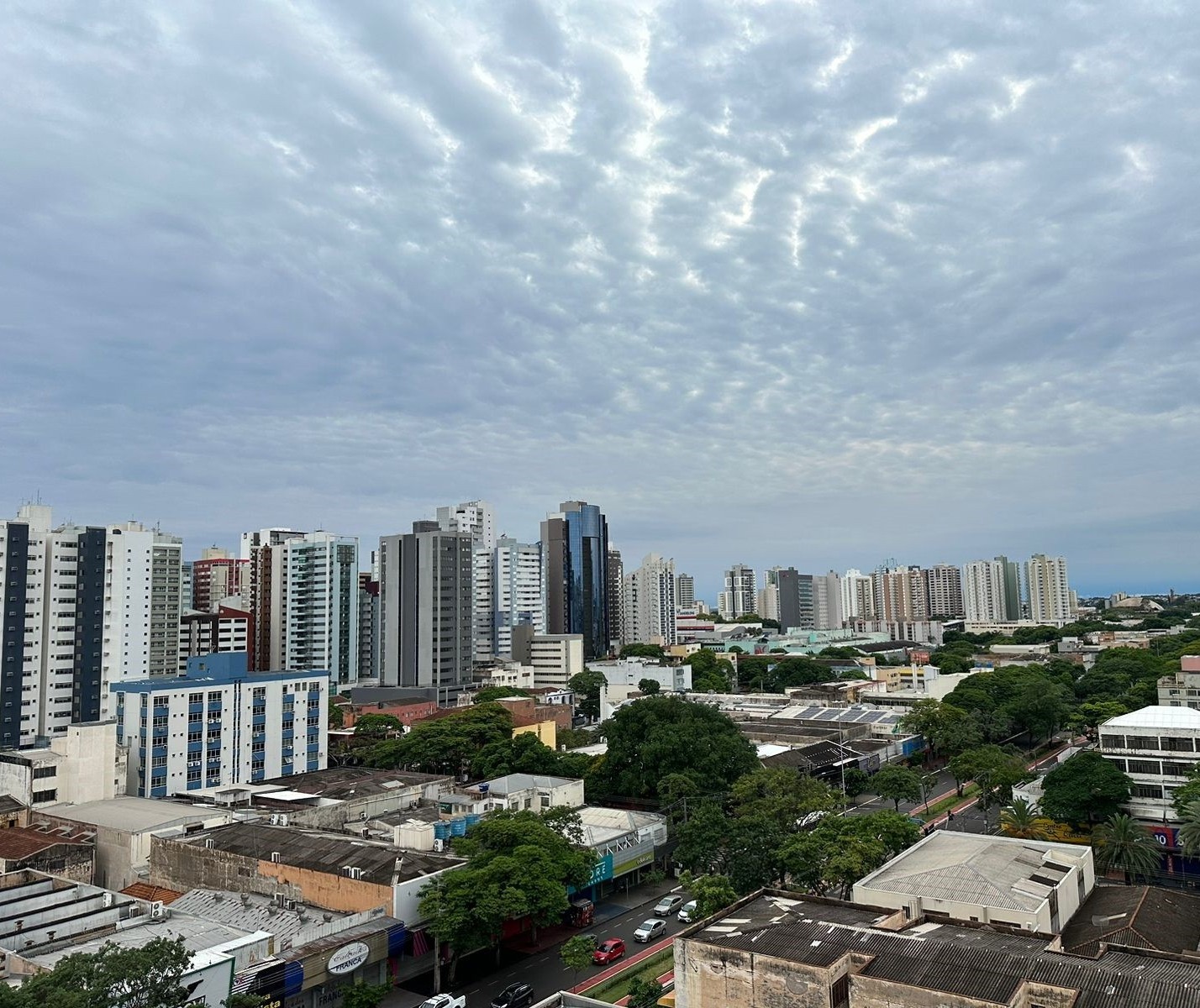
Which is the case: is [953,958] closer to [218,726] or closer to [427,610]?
[218,726]

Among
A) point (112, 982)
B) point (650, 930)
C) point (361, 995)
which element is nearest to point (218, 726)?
point (361, 995)

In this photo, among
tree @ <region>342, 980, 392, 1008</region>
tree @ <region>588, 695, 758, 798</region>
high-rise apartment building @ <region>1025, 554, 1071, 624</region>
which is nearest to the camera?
tree @ <region>342, 980, 392, 1008</region>

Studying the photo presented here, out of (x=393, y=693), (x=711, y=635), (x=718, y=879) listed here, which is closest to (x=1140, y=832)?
(x=718, y=879)

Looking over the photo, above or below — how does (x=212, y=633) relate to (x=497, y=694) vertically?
above

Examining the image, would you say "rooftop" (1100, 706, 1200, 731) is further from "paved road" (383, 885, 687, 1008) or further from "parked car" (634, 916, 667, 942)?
"parked car" (634, 916, 667, 942)

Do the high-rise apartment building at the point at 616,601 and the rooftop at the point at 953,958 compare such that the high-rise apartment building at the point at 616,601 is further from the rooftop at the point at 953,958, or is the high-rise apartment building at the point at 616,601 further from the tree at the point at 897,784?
the rooftop at the point at 953,958

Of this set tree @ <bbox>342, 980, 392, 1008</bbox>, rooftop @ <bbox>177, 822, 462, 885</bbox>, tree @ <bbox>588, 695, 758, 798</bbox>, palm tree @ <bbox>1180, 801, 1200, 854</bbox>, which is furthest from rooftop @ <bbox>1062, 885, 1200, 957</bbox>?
rooftop @ <bbox>177, 822, 462, 885</bbox>

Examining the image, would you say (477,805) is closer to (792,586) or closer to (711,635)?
(711,635)
